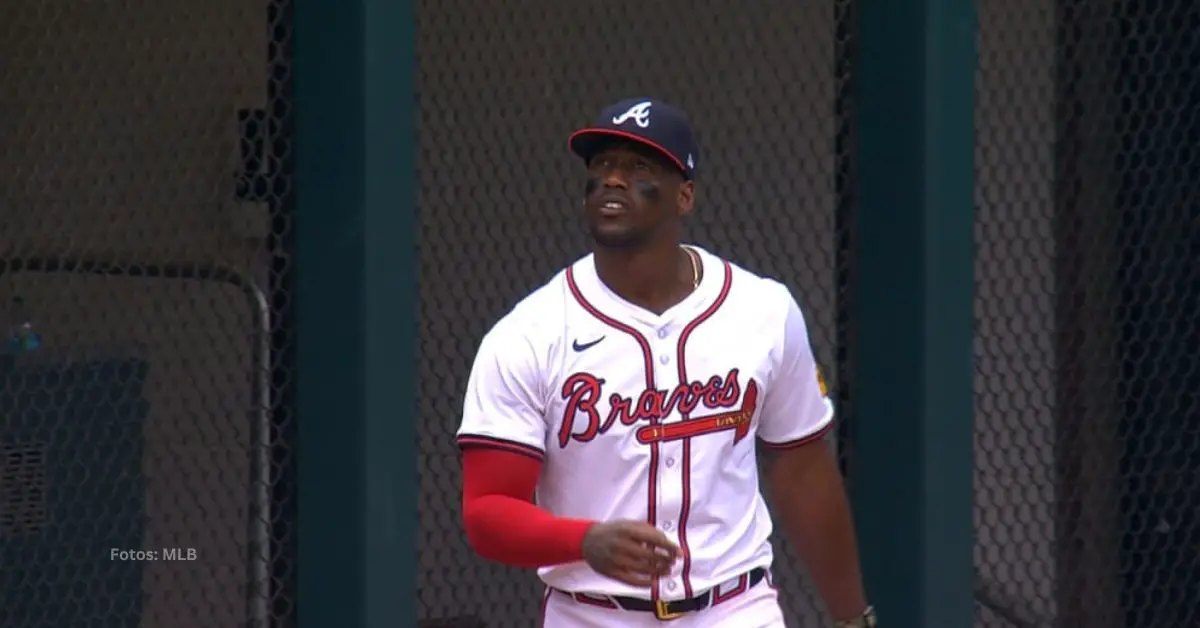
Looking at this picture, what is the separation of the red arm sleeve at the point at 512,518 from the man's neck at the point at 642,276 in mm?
407

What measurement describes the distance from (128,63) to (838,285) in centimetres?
207

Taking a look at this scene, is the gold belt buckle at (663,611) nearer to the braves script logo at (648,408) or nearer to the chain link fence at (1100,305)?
the braves script logo at (648,408)

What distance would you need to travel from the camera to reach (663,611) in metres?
3.60

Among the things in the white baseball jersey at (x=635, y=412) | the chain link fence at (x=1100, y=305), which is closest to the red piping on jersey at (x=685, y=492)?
the white baseball jersey at (x=635, y=412)

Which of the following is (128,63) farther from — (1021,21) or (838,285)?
(1021,21)

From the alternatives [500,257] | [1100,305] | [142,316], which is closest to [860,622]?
[500,257]

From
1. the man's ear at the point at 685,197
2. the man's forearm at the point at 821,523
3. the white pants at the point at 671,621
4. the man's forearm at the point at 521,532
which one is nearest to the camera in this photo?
the man's forearm at the point at 521,532

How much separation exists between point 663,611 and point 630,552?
0.40 metres

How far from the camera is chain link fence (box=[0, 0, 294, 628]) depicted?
4.62 metres

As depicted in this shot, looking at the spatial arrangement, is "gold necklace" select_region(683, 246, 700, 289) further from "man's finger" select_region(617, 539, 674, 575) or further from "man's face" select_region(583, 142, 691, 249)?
"man's finger" select_region(617, 539, 674, 575)

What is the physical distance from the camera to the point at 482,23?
18.2ft

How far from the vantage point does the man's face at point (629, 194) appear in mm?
3648

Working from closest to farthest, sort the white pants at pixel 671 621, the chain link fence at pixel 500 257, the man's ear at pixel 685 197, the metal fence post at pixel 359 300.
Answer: the white pants at pixel 671 621
the man's ear at pixel 685 197
the metal fence post at pixel 359 300
the chain link fence at pixel 500 257

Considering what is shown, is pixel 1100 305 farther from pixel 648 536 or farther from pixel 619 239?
pixel 648 536
